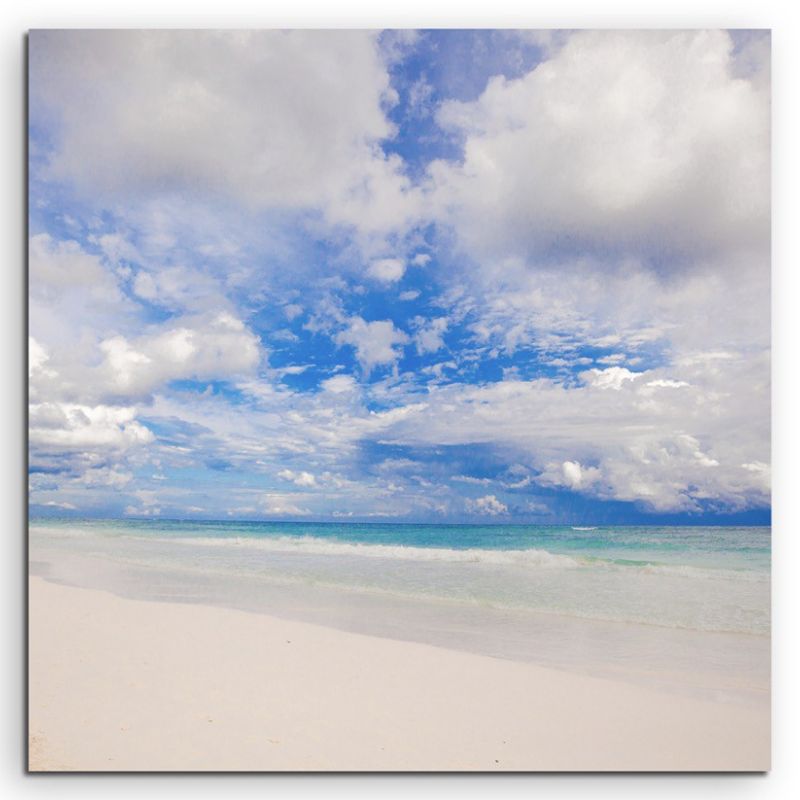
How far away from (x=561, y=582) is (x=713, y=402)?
152 centimetres

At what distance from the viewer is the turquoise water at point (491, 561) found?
8.34 ft

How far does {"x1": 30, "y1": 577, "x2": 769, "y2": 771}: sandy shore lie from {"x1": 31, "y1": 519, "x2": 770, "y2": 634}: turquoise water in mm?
384

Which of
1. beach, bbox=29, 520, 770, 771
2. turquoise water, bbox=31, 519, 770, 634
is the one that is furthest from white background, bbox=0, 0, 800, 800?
turquoise water, bbox=31, 519, 770, 634

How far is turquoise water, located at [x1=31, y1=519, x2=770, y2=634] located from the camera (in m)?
2.54

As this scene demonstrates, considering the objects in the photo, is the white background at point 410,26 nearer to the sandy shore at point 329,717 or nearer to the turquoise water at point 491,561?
the sandy shore at point 329,717

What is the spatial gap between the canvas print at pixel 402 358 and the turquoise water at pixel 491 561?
0.03m

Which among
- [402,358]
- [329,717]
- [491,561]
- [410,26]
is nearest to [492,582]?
[491,561]

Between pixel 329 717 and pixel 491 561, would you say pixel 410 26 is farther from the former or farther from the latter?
pixel 491 561

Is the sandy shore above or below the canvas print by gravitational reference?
below

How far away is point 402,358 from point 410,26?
136 centimetres

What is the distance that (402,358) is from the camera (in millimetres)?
2764

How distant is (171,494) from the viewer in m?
2.73

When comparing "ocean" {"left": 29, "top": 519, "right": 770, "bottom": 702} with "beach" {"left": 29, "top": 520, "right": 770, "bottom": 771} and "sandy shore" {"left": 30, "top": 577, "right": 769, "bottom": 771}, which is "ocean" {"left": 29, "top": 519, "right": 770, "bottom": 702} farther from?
"sandy shore" {"left": 30, "top": 577, "right": 769, "bottom": 771}

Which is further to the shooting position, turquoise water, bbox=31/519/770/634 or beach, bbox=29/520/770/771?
turquoise water, bbox=31/519/770/634
